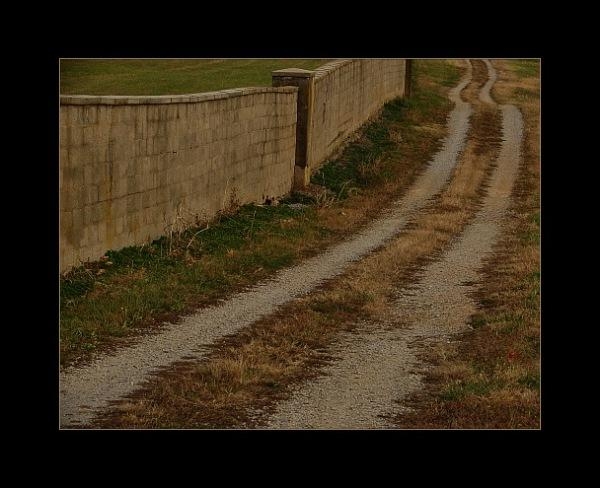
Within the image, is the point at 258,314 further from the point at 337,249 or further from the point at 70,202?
the point at 337,249

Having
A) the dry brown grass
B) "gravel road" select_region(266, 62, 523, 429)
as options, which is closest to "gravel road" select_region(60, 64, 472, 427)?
the dry brown grass

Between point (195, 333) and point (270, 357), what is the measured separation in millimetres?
1084

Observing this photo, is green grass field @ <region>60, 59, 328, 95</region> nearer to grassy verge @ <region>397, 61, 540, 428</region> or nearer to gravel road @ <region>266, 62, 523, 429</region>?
gravel road @ <region>266, 62, 523, 429</region>

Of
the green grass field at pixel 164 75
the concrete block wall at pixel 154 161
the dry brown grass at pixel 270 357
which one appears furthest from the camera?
the green grass field at pixel 164 75

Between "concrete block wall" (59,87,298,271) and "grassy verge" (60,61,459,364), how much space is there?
31 centimetres

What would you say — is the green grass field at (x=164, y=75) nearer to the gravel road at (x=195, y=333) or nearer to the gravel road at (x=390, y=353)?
the gravel road at (x=195, y=333)

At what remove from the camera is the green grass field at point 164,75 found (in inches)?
1131

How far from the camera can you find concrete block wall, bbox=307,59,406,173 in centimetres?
2091

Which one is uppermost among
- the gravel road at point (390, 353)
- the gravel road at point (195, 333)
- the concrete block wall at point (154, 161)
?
the concrete block wall at point (154, 161)

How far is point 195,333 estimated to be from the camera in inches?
388

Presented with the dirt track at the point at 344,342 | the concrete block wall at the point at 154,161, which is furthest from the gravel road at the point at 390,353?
the concrete block wall at the point at 154,161

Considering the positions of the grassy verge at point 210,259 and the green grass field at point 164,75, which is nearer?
the grassy verge at point 210,259

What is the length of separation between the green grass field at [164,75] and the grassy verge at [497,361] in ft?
49.8

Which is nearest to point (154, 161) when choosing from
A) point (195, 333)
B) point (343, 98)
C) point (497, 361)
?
point (195, 333)
